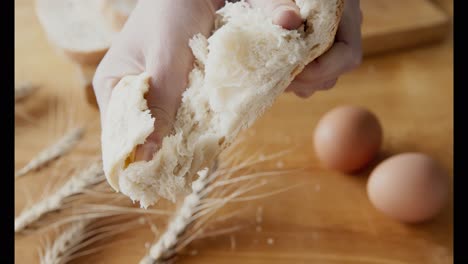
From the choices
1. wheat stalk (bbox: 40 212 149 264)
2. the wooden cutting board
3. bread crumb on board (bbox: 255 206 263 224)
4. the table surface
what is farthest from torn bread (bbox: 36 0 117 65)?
the wooden cutting board

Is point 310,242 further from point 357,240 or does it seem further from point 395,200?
point 395,200

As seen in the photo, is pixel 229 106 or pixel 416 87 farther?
pixel 416 87

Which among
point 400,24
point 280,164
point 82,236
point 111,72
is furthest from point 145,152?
point 400,24

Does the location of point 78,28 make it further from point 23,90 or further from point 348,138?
point 348,138

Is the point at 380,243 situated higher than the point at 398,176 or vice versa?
the point at 398,176

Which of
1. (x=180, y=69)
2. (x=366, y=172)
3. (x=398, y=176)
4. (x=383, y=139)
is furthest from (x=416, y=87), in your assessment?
(x=180, y=69)

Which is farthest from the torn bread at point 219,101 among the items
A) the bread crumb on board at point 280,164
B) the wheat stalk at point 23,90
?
the wheat stalk at point 23,90

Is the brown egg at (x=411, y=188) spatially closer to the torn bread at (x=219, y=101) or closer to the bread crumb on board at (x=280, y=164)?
the bread crumb on board at (x=280, y=164)
